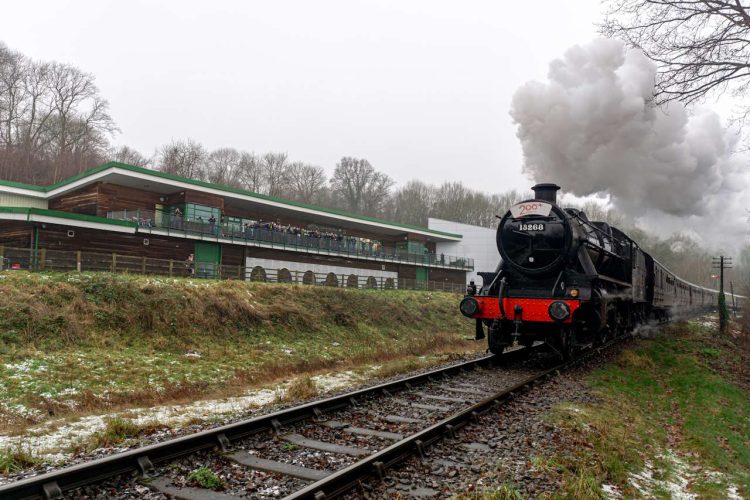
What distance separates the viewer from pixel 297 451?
18.6 feet

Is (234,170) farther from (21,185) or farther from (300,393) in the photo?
(300,393)

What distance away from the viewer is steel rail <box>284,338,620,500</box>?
4.31 m

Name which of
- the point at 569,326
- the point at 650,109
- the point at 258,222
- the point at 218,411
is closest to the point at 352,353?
the point at 569,326

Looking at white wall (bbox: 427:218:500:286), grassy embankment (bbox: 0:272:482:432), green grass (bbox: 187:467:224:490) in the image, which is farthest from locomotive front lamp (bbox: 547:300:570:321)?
white wall (bbox: 427:218:500:286)

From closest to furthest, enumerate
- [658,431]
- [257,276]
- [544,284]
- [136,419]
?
[136,419], [658,431], [544,284], [257,276]

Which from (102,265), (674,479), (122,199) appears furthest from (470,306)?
(122,199)

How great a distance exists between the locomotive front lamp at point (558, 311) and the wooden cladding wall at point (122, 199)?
82.6ft

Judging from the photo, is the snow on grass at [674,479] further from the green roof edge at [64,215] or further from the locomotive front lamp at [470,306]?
the green roof edge at [64,215]

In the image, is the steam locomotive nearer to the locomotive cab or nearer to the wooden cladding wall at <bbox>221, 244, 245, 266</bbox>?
the locomotive cab

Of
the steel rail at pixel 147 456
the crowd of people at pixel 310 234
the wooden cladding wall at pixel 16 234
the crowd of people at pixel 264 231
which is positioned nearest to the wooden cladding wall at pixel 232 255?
the crowd of people at pixel 264 231

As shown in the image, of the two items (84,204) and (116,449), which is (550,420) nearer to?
(116,449)

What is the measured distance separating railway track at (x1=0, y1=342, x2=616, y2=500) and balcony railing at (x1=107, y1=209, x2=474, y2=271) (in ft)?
71.1

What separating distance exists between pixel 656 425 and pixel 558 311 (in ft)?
10.3

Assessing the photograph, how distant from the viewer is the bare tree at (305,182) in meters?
70.9
